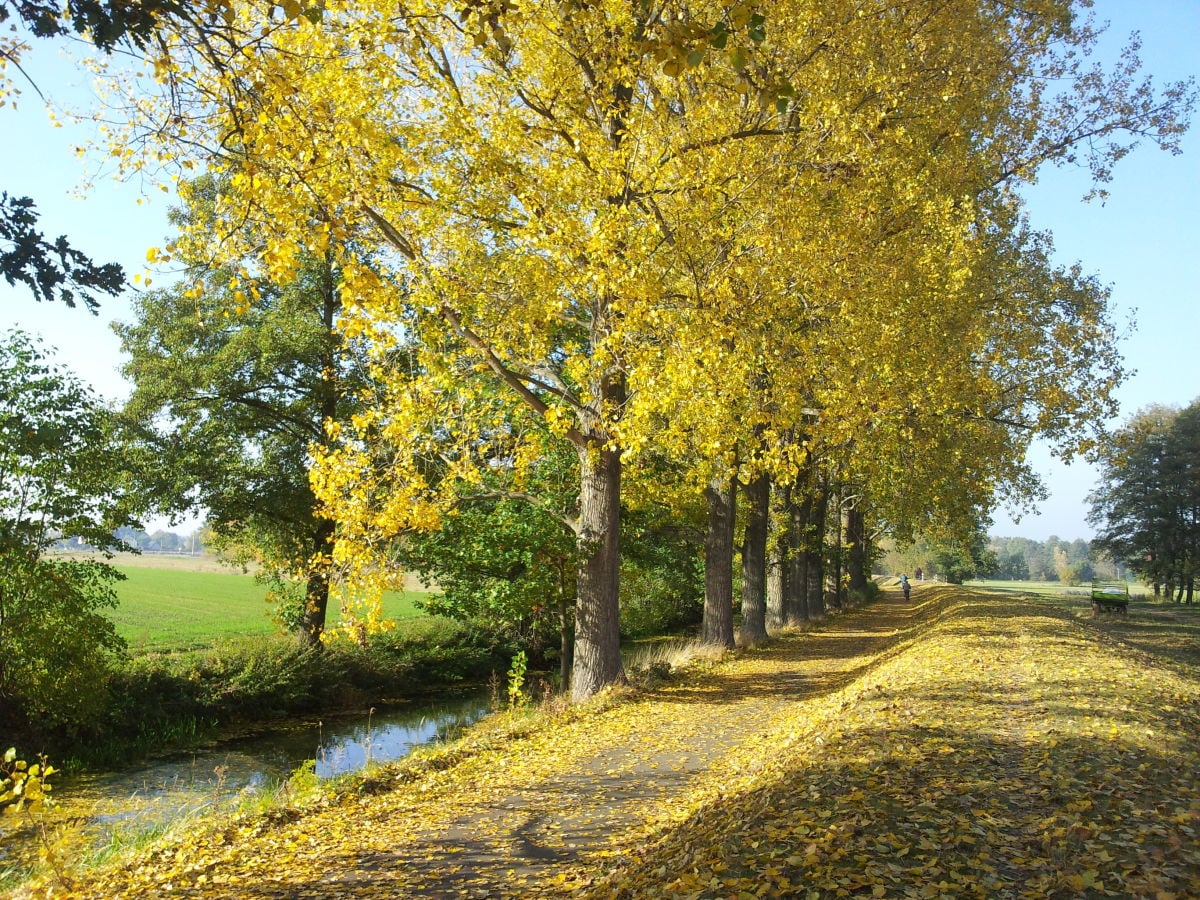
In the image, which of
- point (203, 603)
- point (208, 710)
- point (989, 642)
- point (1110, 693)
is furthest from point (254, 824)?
point (203, 603)

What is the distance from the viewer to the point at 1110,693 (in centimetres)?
905

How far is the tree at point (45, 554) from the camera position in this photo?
1319cm

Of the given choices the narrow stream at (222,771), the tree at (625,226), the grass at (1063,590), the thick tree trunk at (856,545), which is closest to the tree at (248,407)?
the narrow stream at (222,771)

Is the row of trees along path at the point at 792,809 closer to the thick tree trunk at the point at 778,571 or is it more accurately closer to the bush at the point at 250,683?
the bush at the point at 250,683

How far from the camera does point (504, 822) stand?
6.81m

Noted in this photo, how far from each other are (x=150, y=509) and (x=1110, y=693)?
19306mm

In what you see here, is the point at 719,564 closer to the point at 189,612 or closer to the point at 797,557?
the point at 797,557

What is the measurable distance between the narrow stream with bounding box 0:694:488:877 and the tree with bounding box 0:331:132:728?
1.53 meters

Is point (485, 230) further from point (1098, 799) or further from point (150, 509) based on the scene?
point (150, 509)

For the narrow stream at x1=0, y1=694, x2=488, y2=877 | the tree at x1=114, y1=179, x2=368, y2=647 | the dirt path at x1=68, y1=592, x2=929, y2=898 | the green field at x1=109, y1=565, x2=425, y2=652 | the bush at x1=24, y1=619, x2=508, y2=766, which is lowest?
the narrow stream at x1=0, y1=694, x2=488, y2=877

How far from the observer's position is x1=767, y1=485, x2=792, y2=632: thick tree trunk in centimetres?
2255

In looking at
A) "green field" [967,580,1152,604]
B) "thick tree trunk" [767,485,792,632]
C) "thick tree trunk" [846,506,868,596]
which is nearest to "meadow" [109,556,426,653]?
"thick tree trunk" [767,485,792,632]

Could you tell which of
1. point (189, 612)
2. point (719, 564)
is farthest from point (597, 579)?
point (189, 612)

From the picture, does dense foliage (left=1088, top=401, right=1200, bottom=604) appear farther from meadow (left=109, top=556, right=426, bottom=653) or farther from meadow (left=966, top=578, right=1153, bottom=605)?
meadow (left=109, top=556, right=426, bottom=653)
